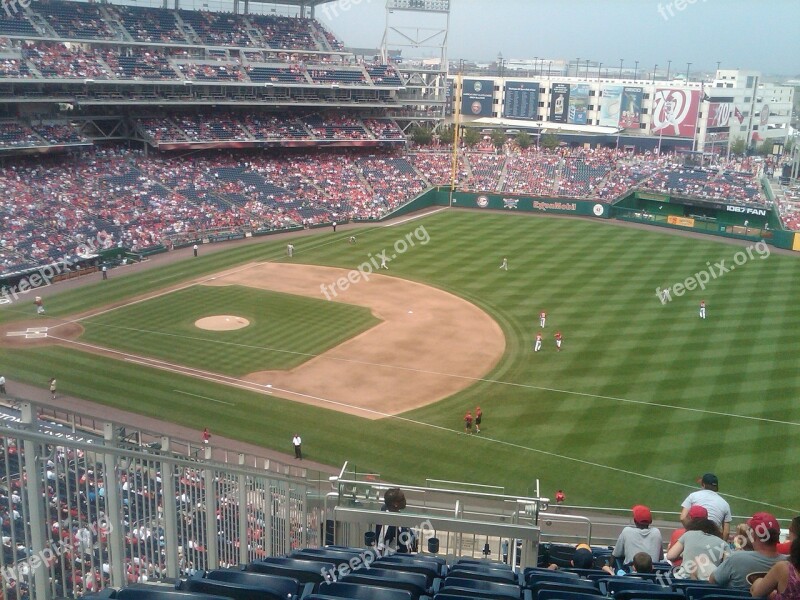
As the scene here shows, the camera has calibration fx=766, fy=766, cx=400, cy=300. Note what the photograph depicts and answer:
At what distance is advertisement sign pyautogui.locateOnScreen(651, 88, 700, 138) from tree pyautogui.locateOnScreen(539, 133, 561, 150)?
17.7 metres

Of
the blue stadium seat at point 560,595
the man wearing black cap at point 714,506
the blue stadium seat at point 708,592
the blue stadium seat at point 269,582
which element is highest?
the blue stadium seat at point 269,582

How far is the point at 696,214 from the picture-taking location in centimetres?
5884

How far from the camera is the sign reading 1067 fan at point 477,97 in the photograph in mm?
116188

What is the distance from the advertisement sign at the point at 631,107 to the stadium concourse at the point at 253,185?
32608 millimetres

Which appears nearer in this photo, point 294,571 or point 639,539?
point 294,571

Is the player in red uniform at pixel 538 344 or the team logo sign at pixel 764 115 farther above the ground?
the team logo sign at pixel 764 115

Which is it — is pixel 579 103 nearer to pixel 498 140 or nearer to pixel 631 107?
pixel 631 107

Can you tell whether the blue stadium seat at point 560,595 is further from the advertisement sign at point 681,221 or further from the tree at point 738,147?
the tree at point 738,147

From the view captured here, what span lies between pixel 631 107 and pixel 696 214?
50102mm

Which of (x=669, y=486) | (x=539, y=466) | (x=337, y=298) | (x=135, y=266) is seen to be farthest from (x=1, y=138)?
(x=669, y=486)

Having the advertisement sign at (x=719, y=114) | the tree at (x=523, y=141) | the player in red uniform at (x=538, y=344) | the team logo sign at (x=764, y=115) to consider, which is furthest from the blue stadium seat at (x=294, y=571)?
the team logo sign at (x=764, y=115)

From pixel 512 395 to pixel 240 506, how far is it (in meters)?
19.5

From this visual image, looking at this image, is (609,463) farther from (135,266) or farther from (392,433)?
(135,266)

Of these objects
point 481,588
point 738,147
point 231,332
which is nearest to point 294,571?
point 481,588
